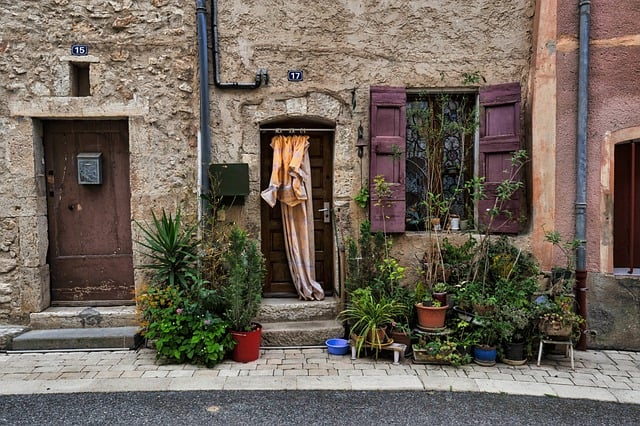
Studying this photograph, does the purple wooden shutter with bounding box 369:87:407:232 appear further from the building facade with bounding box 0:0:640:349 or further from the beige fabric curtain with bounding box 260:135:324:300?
the beige fabric curtain with bounding box 260:135:324:300

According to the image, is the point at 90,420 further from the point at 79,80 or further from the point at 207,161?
the point at 79,80

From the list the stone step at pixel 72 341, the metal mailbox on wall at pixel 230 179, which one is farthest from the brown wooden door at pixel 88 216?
the metal mailbox on wall at pixel 230 179

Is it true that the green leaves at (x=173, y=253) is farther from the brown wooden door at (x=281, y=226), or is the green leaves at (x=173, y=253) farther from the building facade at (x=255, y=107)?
the brown wooden door at (x=281, y=226)

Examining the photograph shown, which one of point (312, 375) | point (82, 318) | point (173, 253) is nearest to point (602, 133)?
point (312, 375)

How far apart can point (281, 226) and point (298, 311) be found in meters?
1.01

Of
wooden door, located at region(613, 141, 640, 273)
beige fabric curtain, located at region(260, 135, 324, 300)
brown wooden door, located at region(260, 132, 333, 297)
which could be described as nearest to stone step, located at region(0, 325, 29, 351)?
brown wooden door, located at region(260, 132, 333, 297)

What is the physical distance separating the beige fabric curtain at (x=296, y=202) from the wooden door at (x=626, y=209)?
3.35 m

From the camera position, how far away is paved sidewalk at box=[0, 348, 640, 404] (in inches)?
157

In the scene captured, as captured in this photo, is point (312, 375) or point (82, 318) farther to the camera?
point (82, 318)

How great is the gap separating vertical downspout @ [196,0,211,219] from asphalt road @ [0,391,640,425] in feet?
6.72

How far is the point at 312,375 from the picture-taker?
13.9 ft

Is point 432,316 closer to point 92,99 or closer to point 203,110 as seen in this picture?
point 203,110

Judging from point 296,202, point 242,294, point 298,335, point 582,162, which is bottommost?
point 298,335

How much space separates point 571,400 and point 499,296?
43.8 inches
